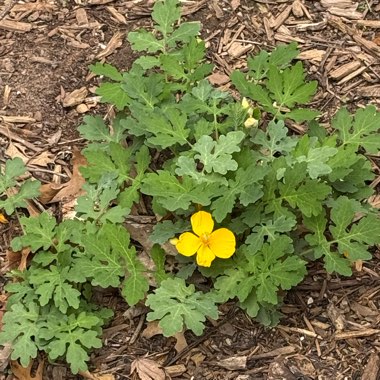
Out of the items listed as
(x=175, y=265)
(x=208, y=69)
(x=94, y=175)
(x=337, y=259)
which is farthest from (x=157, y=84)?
(x=337, y=259)

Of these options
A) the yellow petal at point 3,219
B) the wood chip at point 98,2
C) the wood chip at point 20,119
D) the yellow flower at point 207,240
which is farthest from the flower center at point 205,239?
the wood chip at point 98,2

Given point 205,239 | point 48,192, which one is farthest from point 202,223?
point 48,192

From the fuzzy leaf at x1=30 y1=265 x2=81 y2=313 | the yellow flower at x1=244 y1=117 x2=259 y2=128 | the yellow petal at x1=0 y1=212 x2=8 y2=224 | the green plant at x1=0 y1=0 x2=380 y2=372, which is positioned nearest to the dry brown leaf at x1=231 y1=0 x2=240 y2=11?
the green plant at x1=0 y1=0 x2=380 y2=372

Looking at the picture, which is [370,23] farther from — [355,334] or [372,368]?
[372,368]

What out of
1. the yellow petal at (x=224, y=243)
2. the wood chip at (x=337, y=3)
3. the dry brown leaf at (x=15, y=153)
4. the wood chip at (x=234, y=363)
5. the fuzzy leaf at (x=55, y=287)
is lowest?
the wood chip at (x=234, y=363)

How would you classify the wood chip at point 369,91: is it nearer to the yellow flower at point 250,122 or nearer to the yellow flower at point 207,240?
the yellow flower at point 250,122

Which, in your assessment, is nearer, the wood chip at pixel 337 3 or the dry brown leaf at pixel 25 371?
the dry brown leaf at pixel 25 371

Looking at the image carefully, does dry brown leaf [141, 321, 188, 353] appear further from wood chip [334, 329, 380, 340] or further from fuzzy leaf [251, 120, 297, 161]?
fuzzy leaf [251, 120, 297, 161]
